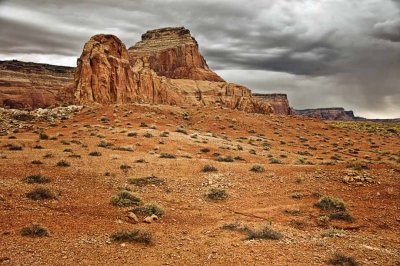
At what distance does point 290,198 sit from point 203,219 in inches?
169

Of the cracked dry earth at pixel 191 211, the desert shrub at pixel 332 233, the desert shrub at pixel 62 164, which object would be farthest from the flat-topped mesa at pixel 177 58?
the desert shrub at pixel 332 233

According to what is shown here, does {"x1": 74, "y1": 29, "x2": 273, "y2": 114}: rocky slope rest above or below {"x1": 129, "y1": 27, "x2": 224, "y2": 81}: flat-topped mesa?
below

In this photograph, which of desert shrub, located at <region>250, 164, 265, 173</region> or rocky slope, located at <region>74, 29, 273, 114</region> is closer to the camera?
desert shrub, located at <region>250, 164, 265, 173</region>

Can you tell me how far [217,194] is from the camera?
14.1 m

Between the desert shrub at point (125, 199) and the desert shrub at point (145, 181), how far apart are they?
74.9 inches

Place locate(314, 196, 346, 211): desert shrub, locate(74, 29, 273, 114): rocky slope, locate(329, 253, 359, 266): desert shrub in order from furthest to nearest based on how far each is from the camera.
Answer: locate(74, 29, 273, 114): rocky slope → locate(314, 196, 346, 211): desert shrub → locate(329, 253, 359, 266): desert shrub

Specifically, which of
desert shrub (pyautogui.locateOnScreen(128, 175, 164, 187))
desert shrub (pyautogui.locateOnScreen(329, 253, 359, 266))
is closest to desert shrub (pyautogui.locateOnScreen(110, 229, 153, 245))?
desert shrub (pyautogui.locateOnScreen(329, 253, 359, 266))

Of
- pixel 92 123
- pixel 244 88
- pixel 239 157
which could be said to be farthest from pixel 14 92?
pixel 239 157

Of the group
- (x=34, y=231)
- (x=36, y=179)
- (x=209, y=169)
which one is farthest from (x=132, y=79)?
(x=34, y=231)

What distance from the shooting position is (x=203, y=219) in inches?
458

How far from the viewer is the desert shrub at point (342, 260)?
8.31 meters

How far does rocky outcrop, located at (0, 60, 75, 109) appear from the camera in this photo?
413 feet

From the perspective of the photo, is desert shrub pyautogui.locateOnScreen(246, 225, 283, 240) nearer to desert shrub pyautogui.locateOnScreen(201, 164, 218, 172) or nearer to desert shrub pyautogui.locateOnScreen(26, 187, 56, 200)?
desert shrub pyautogui.locateOnScreen(26, 187, 56, 200)

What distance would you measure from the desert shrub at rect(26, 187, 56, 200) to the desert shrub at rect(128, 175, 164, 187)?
373cm
